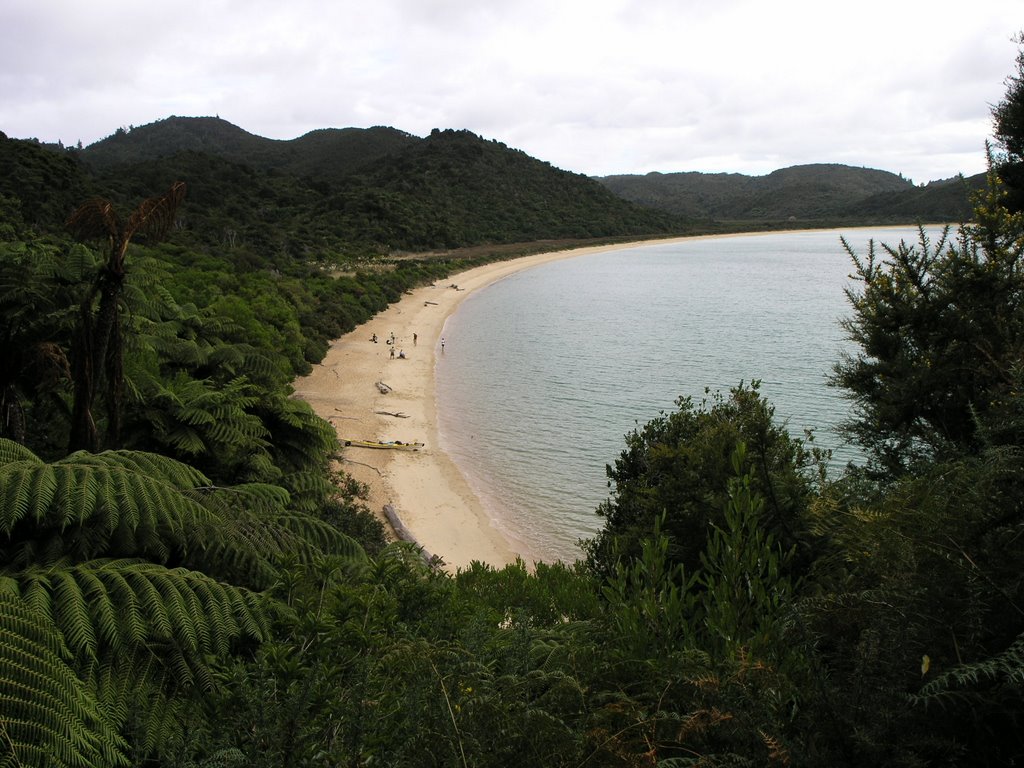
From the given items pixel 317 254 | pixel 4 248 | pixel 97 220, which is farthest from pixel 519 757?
pixel 317 254

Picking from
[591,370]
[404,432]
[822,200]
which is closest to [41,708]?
[404,432]

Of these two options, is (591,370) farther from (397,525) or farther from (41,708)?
(41,708)

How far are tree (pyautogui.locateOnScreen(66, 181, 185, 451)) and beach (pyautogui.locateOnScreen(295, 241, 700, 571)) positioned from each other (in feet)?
19.1

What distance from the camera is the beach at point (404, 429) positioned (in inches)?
492

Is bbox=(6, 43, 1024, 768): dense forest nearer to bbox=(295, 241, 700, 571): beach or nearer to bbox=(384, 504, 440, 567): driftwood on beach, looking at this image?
bbox=(384, 504, 440, 567): driftwood on beach

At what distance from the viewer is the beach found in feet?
41.0

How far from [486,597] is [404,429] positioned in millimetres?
14275

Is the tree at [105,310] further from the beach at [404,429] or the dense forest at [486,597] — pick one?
the beach at [404,429]

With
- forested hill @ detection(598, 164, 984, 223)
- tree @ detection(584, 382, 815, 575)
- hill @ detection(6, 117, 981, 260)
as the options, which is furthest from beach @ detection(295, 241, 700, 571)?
forested hill @ detection(598, 164, 984, 223)

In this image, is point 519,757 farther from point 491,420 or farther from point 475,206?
point 475,206

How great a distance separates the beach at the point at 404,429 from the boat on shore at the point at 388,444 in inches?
8.3

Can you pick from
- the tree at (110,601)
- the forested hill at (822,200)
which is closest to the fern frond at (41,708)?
the tree at (110,601)

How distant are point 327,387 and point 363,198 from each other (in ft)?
189

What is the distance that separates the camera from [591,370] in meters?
27.5
